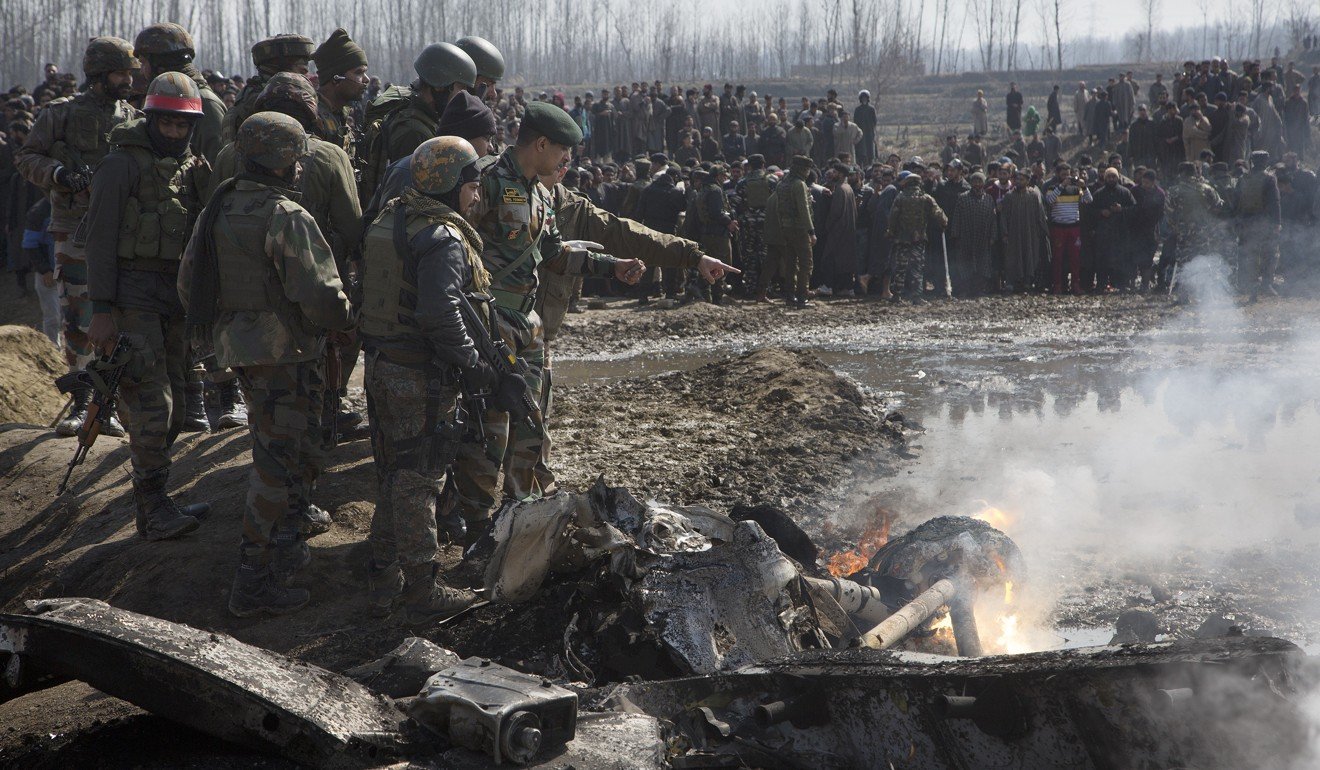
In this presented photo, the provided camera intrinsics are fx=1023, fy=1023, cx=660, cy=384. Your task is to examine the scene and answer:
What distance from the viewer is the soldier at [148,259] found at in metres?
5.05

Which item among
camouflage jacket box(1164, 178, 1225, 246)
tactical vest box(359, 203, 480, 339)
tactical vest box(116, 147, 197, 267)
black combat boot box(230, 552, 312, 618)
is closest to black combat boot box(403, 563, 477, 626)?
black combat boot box(230, 552, 312, 618)

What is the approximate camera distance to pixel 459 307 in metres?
4.18

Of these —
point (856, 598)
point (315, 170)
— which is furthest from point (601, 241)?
point (856, 598)

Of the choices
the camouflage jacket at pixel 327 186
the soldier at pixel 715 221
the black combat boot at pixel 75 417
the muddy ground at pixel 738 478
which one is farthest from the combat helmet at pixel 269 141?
the soldier at pixel 715 221

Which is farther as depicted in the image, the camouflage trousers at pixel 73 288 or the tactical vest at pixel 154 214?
the camouflage trousers at pixel 73 288

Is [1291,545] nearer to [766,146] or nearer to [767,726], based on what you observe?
[767,726]

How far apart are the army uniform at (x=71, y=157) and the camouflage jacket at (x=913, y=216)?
38.4ft

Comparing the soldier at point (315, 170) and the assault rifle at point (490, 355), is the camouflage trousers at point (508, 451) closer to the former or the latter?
the assault rifle at point (490, 355)

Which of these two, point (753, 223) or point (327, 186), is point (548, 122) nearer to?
point (327, 186)

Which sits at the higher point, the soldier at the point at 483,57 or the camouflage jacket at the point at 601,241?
the soldier at the point at 483,57

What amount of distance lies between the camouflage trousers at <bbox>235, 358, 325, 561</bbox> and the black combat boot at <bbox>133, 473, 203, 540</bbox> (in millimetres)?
806

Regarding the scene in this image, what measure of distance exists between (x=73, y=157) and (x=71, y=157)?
1 centimetres

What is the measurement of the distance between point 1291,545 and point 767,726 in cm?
394

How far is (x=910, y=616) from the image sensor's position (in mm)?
4211
